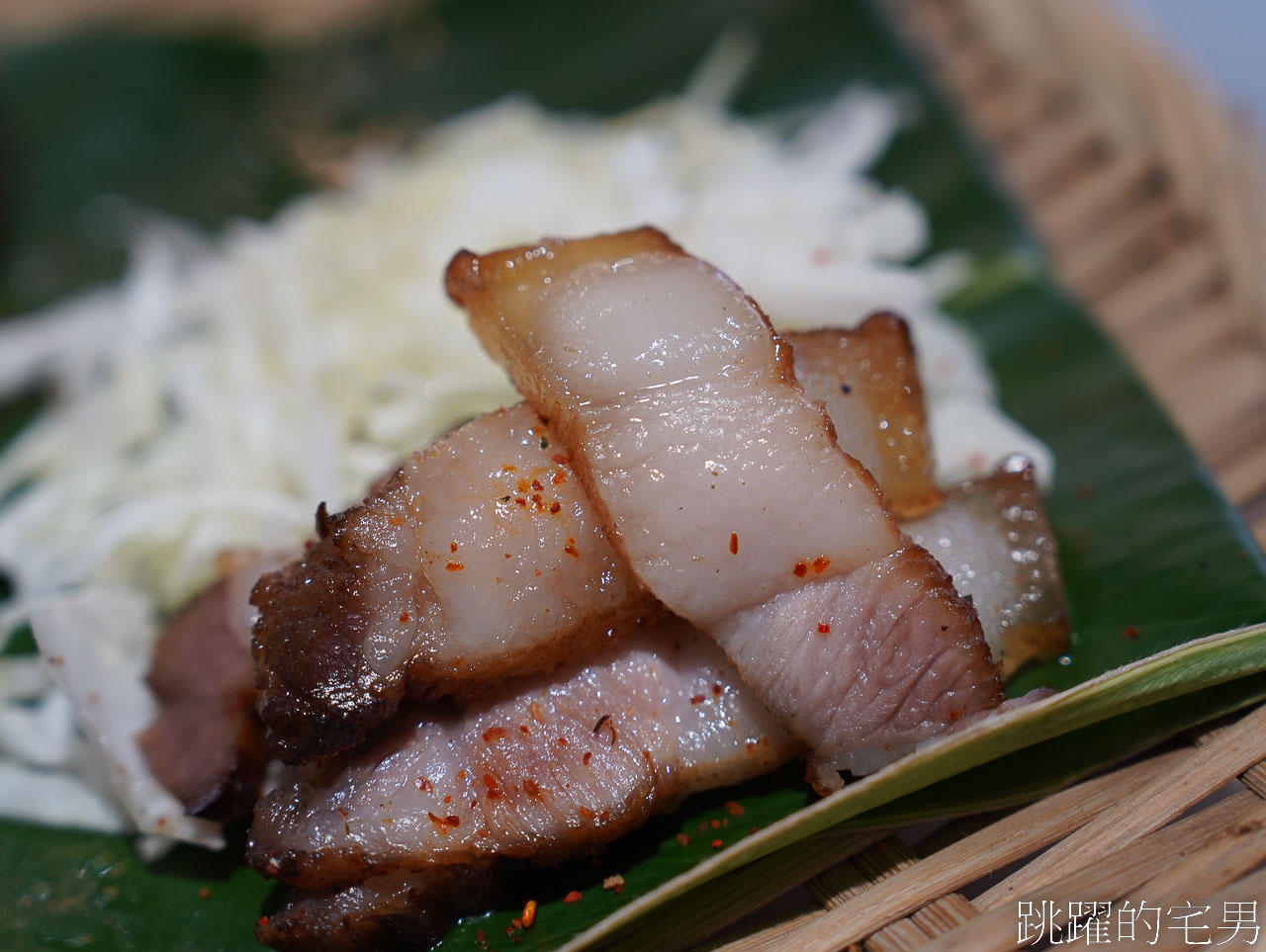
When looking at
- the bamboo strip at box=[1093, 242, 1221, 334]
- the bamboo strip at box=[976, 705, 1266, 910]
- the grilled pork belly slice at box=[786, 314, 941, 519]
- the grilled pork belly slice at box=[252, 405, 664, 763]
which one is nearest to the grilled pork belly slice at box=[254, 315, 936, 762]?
the grilled pork belly slice at box=[252, 405, 664, 763]

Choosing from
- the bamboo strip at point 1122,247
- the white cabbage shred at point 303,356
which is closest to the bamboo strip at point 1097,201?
the bamboo strip at point 1122,247

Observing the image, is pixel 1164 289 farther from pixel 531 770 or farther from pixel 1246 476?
pixel 531 770

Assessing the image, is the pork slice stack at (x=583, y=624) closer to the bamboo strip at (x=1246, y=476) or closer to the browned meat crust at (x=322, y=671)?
the browned meat crust at (x=322, y=671)

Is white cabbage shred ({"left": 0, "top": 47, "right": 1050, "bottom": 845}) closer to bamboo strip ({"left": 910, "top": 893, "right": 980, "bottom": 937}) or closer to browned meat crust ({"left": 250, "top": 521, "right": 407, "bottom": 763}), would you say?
browned meat crust ({"left": 250, "top": 521, "right": 407, "bottom": 763})

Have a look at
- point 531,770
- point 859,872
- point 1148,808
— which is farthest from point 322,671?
point 1148,808

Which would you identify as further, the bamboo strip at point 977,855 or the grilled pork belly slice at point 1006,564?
the grilled pork belly slice at point 1006,564

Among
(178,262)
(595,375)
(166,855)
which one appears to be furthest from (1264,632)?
(178,262)
